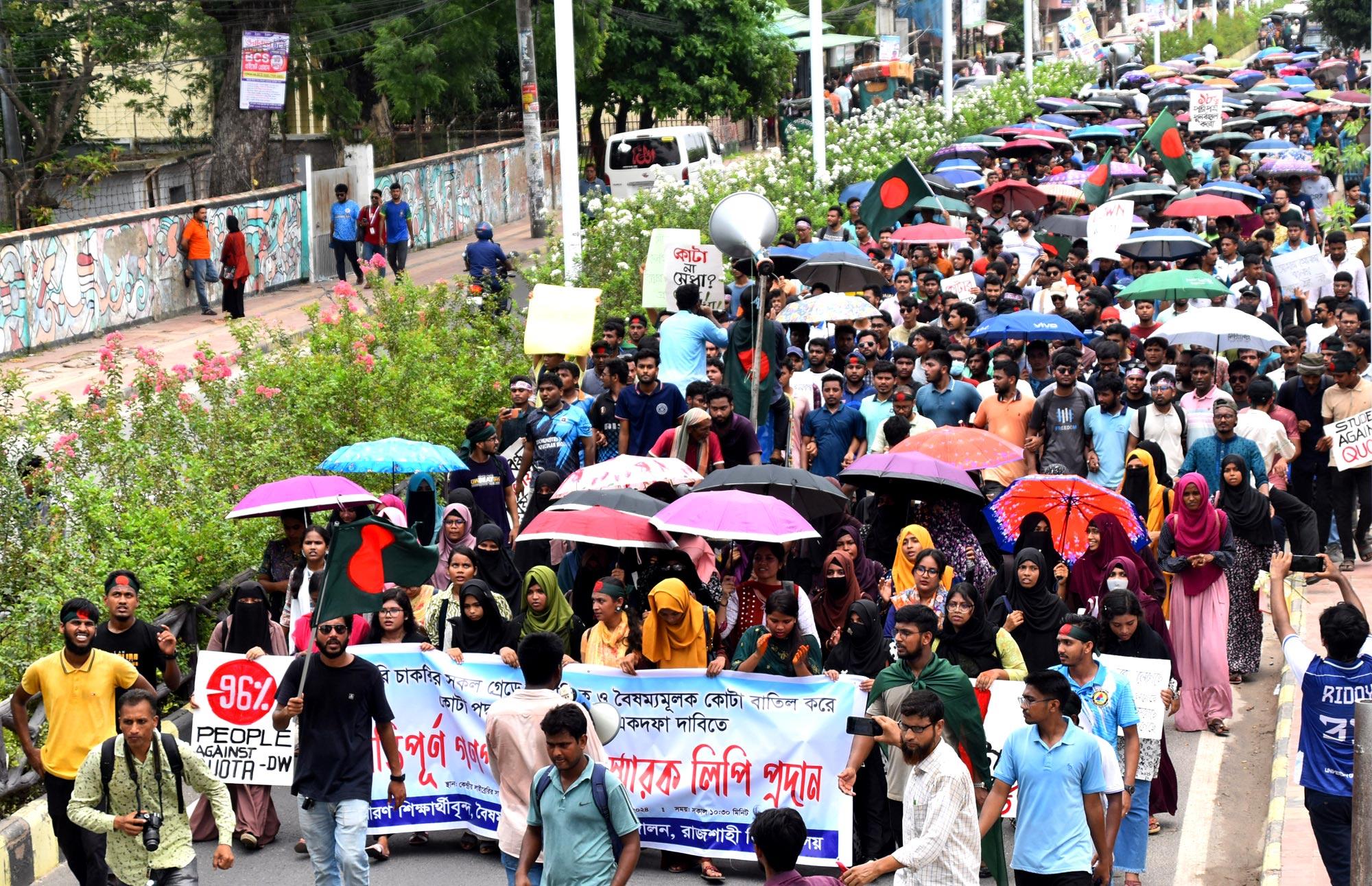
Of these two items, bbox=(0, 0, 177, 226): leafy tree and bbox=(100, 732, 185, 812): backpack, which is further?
bbox=(0, 0, 177, 226): leafy tree

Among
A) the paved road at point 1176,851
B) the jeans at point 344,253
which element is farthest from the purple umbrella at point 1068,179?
the paved road at point 1176,851

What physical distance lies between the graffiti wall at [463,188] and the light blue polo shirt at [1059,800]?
94.9ft

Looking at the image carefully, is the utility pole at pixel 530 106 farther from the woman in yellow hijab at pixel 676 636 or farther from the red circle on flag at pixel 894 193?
the woman in yellow hijab at pixel 676 636

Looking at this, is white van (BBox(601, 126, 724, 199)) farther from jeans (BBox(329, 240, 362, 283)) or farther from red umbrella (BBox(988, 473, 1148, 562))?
red umbrella (BBox(988, 473, 1148, 562))

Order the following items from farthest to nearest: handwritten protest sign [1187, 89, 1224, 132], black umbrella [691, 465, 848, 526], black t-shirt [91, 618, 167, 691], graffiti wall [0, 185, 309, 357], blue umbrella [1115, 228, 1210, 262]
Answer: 1. handwritten protest sign [1187, 89, 1224, 132]
2. graffiti wall [0, 185, 309, 357]
3. blue umbrella [1115, 228, 1210, 262]
4. black umbrella [691, 465, 848, 526]
5. black t-shirt [91, 618, 167, 691]

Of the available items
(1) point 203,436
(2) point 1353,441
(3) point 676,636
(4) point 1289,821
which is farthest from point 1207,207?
(3) point 676,636

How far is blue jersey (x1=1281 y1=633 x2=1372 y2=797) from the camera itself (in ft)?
25.2

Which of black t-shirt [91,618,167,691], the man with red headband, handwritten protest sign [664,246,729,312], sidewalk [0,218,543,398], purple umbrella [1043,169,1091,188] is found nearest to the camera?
the man with red headband

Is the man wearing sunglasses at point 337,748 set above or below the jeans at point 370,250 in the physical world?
below

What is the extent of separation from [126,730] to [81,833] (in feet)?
4.44

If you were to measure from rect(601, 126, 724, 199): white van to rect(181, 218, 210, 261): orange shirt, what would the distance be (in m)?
9.52

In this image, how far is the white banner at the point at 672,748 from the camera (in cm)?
908

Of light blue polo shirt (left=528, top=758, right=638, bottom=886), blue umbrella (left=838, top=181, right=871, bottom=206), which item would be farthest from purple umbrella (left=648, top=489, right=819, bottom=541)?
blue umbrella (left=838, top=181, right=871, bottom=206)

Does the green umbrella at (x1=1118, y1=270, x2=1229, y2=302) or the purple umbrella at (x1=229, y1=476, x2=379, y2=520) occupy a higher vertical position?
the green umbrella at (x1=1118, y1=270, x2=1229, y2=302)
